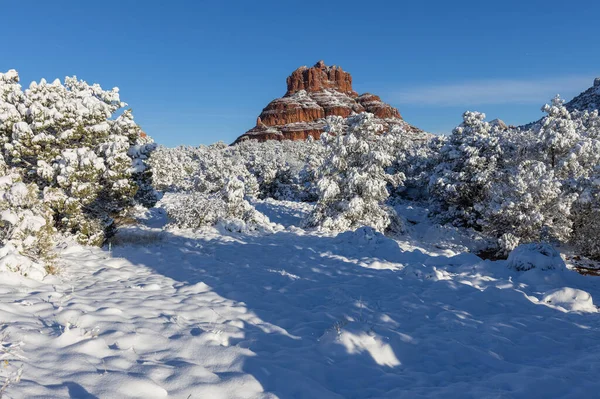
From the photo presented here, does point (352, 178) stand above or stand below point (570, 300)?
above

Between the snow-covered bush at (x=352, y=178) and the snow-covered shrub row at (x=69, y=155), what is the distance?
8.97 metres

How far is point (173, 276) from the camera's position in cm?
816

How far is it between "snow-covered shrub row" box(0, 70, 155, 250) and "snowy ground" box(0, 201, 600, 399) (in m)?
1.58

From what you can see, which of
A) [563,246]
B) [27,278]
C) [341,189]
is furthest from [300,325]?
[563,246]

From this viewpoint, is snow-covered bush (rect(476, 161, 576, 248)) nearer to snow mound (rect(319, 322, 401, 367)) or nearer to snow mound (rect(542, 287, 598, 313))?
snow mound (rect(542, 287, 598, 313))

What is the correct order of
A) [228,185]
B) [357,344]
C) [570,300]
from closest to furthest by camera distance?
[357,344] → [570,300] → [228,185]

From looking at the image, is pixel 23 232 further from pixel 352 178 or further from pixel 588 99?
pixel 588 99

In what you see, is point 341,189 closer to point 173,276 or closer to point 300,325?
point 173,276

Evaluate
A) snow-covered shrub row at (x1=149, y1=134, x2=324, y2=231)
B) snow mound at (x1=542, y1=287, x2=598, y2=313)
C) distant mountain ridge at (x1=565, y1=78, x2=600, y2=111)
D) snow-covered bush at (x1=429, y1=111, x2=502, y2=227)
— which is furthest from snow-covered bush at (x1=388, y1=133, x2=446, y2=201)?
distant mountain ridge at (x1=565, y1=78, x2=600, y2=111)

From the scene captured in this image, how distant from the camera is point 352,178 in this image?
18078mm

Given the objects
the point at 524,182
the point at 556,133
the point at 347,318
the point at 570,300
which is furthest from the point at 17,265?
the point at 556,133

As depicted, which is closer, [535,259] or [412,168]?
[535,259]

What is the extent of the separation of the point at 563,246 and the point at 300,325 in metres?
20.2

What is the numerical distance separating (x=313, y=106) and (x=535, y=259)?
143m
